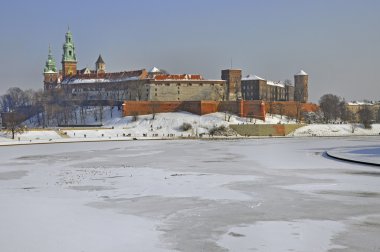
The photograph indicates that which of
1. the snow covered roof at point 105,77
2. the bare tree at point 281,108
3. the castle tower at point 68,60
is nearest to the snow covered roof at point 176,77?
the snow covered roof at point 105,77

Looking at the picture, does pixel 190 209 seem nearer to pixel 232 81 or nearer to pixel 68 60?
pixel 232 81

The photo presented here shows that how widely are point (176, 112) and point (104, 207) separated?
5143cm

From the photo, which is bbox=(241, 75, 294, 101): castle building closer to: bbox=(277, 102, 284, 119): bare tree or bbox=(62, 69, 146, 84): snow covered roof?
bbox=(277, 102, 284, 119): bare tree

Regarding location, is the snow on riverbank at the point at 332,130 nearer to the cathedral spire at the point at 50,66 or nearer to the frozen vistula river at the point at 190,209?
Result: the frozen vistula river at the point at 190,209

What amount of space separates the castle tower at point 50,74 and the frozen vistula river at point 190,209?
6764 cm

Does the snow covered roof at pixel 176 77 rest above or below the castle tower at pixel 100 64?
below

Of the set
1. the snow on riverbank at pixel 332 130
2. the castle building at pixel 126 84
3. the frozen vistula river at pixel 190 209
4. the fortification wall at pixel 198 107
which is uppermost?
the castle building at pixel 126 84

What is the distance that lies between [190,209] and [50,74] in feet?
262

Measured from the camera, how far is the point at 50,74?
286ft

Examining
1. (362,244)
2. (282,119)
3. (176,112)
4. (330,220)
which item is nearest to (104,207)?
(330,220)

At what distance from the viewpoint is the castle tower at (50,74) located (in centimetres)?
8575

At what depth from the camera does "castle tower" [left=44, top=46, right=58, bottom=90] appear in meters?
85.8

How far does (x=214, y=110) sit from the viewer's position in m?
63.4

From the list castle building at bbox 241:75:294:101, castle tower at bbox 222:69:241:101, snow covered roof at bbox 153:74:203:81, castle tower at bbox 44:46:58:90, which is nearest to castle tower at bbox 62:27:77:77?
castle tower at bbox 44:46:58:90
